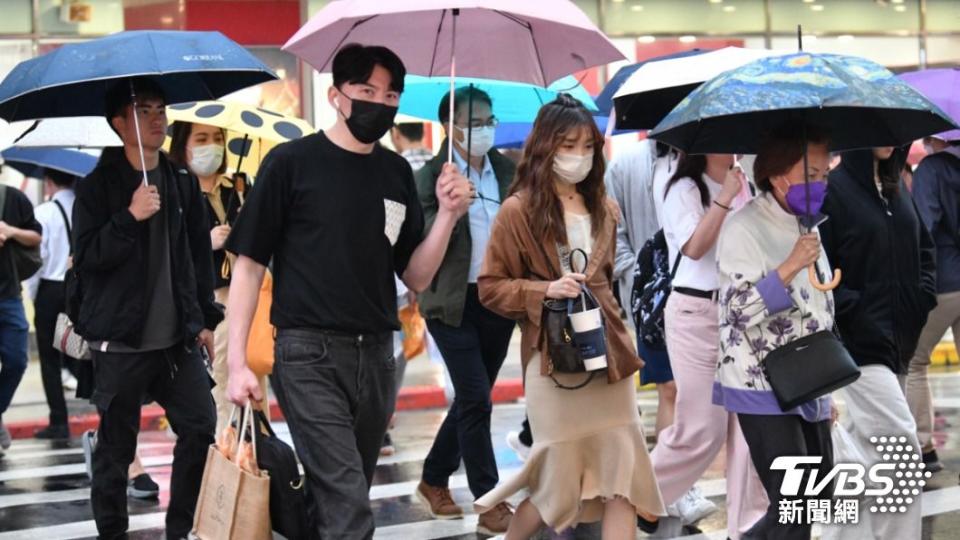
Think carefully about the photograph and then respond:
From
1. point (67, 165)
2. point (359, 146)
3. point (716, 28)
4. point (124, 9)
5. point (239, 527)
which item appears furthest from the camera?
point (716, 28)

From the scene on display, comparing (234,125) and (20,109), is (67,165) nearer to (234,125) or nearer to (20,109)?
(234,125)

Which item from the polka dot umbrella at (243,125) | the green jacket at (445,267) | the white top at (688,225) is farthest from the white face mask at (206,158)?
the white top at (688,225)

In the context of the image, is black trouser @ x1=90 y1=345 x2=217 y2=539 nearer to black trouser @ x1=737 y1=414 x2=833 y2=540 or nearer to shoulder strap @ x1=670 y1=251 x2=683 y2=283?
shoulder strap @ x1=670 y1=251 x2=683 y2=283

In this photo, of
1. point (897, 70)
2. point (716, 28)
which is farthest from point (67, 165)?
point (897, 70)

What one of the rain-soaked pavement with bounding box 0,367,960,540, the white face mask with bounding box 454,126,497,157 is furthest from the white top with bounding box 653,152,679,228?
the rain-soaked pavement with bounding box 0,367,960,540

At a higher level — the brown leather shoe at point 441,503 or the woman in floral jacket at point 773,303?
the woman in floral jacket at point 773,303

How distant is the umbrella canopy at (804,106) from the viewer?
225 inches

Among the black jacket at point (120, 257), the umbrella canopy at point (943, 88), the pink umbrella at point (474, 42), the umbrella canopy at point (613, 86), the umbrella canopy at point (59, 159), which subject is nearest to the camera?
the pink umbrella at point (474, 42)

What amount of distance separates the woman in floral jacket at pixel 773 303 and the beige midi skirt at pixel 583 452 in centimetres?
66

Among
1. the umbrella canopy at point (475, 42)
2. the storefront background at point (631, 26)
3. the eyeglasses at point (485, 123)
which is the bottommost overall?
the eyeglasses at point (485, 123)

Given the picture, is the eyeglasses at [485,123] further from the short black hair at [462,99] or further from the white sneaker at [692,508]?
the white sneaker at [692,508]

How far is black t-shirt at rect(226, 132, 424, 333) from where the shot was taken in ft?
18.7

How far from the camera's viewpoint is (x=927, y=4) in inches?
807

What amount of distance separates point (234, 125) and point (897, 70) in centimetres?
1362
